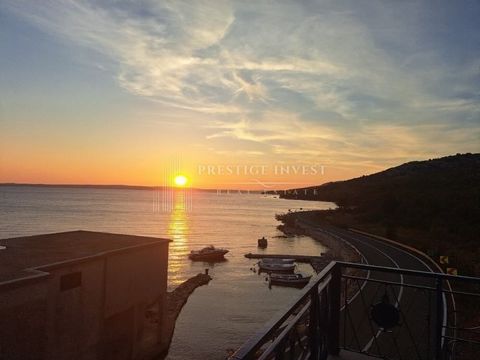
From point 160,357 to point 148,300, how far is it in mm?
5753

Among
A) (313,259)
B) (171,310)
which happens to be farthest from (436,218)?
(171,310)

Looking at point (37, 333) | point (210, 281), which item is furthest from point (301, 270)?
point (37, 333)

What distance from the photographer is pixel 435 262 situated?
1287 inches

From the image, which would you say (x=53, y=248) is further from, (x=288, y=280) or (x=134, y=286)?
(x=288, y=280)

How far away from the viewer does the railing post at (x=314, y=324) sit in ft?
11.4

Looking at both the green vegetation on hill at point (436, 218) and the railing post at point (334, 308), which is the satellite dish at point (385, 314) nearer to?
the railing post at point (334, 308)

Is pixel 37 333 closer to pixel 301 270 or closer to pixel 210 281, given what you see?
pixel 210 281

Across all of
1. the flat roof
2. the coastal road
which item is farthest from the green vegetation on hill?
the flat roof

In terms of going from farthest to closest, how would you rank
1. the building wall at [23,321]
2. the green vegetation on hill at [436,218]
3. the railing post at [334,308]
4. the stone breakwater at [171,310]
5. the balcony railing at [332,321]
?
the green vegetation on hill at [436,218] → the stone breakwater at [171,310] → the building wall at [23,321] → the railing post at [334,308] → the balcony railing at [332,321]

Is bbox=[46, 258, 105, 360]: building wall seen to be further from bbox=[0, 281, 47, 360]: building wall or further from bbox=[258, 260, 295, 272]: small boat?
bbox=[258, 260, 295, 272]: small boat

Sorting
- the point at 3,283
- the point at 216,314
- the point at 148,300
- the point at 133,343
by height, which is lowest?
the point at 216,314

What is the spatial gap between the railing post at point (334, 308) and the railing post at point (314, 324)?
0.75 m

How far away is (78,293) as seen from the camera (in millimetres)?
12992

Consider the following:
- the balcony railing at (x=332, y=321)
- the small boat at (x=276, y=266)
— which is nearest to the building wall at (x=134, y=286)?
the balcony railing at (x=332, y=321)
